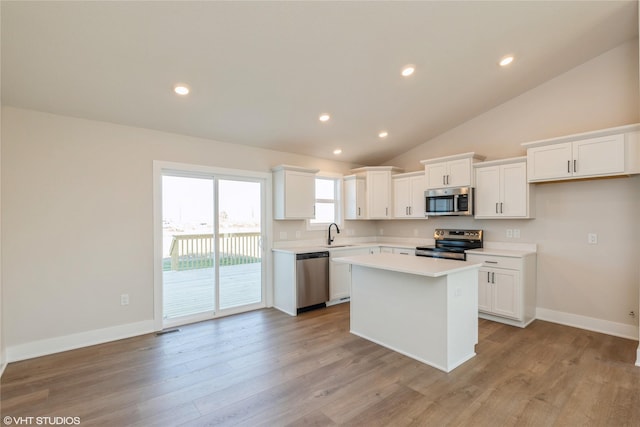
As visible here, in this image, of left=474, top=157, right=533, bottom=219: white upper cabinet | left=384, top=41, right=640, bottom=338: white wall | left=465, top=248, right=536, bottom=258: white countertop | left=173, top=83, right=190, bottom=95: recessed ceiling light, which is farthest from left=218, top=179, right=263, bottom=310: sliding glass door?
left=384, top=41, right=640, bottom=338: white wall

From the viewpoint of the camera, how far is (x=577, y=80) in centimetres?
377

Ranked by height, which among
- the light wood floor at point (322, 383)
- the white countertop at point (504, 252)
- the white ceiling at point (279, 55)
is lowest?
the light wood floor at point (322, 383)

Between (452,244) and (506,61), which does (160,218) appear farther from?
(506,61)

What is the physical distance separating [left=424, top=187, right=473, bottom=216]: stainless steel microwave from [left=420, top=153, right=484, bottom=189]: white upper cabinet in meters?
0.09

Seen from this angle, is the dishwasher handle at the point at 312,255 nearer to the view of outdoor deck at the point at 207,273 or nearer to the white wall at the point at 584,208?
the view of outdoor deck at the point at 207,273

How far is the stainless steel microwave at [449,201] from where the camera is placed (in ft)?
14.3

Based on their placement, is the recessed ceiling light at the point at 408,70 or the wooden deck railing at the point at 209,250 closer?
the recessed ceiling light at the point at 408,70

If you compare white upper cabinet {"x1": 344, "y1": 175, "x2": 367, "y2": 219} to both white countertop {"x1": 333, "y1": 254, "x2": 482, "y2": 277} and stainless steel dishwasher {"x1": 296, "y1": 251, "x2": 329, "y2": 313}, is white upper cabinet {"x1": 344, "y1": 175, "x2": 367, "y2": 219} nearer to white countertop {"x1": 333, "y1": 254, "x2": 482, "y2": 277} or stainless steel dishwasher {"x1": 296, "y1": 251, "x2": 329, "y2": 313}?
stainless steel dishwasher {"x1": 296, "y1": 251, "x2": 329, "y2": 313}

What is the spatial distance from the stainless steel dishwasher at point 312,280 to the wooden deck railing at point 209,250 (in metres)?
0.78

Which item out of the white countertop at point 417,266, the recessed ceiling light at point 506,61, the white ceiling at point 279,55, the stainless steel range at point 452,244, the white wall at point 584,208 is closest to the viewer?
the white ceiling at point 279,55

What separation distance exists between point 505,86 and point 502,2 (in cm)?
165

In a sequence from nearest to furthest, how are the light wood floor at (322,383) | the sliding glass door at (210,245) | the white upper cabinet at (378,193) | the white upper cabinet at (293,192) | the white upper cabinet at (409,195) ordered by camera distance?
the light wood floor at (322,383)
the sliding glass door at (210,245)
the white upper cabinet at (293,192)
the white upper cabinet at (409,195)
the white upper cabinet at (378,193)

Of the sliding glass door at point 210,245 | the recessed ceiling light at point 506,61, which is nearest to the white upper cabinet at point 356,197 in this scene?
the sliding glass door at point 210,245

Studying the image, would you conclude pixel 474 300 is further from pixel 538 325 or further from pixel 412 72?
pixel 412 72
